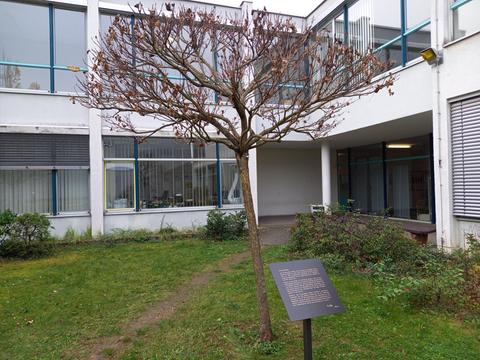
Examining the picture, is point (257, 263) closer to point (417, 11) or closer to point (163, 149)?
point (417, 11)

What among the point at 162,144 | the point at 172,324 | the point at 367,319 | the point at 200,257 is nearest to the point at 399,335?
the point at 367,319

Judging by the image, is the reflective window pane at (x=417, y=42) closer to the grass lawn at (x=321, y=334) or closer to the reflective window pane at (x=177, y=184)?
the grass lawn at (x=321, y=334)

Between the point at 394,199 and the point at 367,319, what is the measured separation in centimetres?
1077

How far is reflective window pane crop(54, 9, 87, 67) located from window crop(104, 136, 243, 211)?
281 cm

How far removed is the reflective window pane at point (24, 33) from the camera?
10.9m

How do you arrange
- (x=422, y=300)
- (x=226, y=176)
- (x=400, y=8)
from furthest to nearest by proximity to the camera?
(x=226, y=176), (x=400, y=8), (x=422, y=300)

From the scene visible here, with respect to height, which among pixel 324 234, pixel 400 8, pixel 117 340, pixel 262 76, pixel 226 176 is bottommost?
pixel 117 340

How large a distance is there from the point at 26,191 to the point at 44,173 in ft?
2.38

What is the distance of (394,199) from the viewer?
14.5m

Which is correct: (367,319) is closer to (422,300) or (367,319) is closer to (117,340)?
(422,300)

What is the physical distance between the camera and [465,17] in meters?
7.56

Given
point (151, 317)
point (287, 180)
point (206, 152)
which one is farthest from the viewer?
point (287, 180)

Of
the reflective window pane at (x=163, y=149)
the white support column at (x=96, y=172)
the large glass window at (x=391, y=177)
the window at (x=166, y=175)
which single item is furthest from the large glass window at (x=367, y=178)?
the white support column at (x=96, y=172)

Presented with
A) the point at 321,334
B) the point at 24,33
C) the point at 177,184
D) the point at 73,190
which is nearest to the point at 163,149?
the point at 177,184
